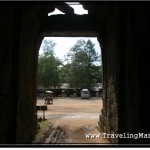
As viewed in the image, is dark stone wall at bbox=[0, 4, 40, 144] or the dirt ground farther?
the dirt ground

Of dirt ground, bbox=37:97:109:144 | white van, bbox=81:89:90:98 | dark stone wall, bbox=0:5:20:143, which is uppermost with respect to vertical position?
dark stone wall, bbox=0:5:20:143

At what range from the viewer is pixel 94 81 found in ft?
97.9

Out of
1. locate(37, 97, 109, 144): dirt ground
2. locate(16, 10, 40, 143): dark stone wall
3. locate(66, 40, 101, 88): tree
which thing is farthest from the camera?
locate(66, 40, 101, 88): tree

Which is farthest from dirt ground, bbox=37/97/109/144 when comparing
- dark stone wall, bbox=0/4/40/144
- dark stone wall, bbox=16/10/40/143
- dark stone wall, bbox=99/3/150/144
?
dark stone wall, bbox=0/4/40/144

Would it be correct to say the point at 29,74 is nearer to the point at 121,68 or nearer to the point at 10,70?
the point at 10,70

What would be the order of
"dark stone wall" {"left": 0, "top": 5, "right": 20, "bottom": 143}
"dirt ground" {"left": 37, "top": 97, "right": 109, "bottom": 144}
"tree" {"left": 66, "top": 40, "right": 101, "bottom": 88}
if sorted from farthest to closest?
"tree" {"left": 66, "top": 40, "right": 101, "bottom": 88}
"dirt ground" {"left": 37, "top": 97, "right": 109, "bottom": 144}
"dark stone wall" {"left": 0, "top": 5, "right": 20, "bottom": 143}

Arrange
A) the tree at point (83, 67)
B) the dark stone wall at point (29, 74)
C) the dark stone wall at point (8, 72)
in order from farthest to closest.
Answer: the tree at point (83, 67), the dark stone wall at point (29, 74), the dark stone wall at point (8, 72)

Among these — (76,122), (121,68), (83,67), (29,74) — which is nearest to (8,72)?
(29,74)

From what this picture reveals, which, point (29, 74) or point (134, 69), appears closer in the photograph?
point (134, 69)

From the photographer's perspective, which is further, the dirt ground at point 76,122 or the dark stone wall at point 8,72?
the dirt ground at point 76,122

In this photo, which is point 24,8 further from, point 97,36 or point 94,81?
point 94,81

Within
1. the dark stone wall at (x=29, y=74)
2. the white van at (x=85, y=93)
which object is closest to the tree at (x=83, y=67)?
the white van at (x=85, y=93)

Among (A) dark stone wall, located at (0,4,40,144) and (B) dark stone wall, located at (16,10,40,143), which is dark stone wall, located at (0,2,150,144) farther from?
(B) dark stone wall, located at (16,10,40,143)

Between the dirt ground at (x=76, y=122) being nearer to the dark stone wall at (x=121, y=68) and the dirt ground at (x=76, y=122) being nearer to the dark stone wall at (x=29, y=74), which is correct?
the dark stone wall at (x=121, y=68)
